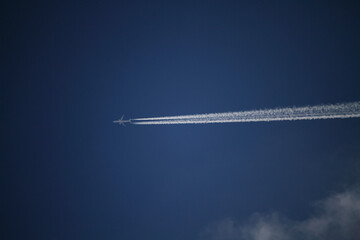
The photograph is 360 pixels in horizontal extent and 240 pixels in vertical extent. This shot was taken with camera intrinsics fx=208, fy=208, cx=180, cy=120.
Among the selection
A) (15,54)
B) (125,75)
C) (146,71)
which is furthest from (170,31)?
(15,54)

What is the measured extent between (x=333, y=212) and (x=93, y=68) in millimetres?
124980

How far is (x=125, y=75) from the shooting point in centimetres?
12100

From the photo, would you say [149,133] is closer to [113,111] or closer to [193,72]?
[113,111]

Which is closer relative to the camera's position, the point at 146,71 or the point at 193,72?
the point at 193,72

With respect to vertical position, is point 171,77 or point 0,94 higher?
point 171,77

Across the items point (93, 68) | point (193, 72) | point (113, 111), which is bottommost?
point (113, 111)

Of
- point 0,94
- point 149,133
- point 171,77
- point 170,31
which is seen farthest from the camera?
point 170,31

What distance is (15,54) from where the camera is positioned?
395 ft

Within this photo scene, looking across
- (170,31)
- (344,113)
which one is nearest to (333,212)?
(344,113)

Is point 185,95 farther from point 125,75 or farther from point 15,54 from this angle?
point 15,54

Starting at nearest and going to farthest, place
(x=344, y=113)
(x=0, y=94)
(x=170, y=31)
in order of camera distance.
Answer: (x=344, y=113)
(x=0, y=94)
(x=170, y=31)

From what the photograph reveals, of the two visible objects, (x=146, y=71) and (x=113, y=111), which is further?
(x=146, y=71)

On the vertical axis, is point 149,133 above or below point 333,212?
above

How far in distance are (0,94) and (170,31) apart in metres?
101
